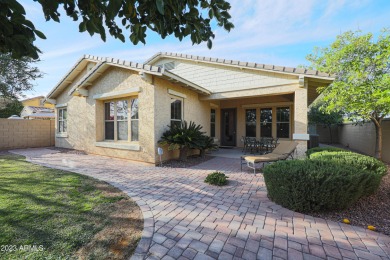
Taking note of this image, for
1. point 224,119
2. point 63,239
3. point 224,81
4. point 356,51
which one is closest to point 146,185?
point 63,239

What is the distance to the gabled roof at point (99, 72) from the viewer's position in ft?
23.1

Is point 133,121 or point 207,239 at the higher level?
point 133,121

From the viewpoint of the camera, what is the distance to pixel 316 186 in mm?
3404

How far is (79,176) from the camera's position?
5.62 m

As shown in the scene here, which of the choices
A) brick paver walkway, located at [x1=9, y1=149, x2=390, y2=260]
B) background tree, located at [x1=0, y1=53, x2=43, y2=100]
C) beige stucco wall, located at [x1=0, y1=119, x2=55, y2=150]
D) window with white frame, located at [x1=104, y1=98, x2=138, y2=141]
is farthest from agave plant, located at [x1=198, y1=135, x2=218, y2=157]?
background tree, located at [x1=0, y1=53, x2=43, y2=100]

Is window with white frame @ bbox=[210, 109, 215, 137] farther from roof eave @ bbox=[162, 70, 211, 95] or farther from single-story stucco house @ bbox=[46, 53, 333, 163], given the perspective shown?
roof eave @ bbox=[162, 70, 211, 95]

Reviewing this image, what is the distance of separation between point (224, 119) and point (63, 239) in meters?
11.8

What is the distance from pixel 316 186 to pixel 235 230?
5.62ft

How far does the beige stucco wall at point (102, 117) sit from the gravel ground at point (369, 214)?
586 cm

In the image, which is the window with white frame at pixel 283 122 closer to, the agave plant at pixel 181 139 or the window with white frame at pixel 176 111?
the agave plant at pixel 181 139

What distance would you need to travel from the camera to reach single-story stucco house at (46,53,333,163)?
765 cm

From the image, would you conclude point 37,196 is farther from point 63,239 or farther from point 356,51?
point 356,51

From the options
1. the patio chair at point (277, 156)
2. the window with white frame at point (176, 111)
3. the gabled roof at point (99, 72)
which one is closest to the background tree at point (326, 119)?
the patio chair at point (277, 156)

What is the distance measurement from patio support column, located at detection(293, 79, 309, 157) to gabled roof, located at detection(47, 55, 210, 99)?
4246 millimetres
